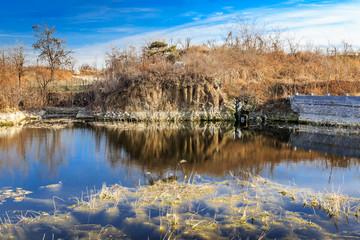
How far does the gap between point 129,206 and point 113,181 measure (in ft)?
9.15

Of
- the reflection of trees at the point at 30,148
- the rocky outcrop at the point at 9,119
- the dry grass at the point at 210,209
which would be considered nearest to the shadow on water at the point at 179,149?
the reflection of trees at the point at 30,148

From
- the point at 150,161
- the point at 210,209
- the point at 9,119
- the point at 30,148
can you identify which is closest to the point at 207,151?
the point at 150,161

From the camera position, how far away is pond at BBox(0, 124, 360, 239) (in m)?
11.0

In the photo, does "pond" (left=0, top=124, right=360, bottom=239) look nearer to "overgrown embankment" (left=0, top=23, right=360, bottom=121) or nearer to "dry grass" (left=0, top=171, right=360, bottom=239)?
"dry grass" (left=0, top=171, right=360, bottom=239)

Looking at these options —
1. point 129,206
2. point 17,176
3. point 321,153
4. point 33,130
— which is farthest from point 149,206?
point 33,130

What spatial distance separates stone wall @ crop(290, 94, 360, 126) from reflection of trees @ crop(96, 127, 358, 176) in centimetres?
617

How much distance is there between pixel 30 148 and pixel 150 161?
7.65 meters

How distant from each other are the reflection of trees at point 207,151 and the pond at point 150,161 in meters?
0.05

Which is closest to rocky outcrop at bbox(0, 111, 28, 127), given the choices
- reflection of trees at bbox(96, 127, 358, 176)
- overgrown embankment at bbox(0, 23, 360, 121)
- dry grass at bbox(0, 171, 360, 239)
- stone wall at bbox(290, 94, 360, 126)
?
overgrown embankment at bbox(0, 23, 360, 121)

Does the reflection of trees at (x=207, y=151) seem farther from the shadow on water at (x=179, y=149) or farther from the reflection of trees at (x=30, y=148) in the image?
the reflection of trees at (x=30, y=148)

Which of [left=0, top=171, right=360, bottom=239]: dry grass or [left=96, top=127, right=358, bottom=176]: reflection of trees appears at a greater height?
[left=96, top=127, right=358, bottom=176]: reflection of trees

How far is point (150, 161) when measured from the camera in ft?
50.3

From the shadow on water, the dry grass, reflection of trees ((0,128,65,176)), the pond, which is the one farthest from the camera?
the shadow on water

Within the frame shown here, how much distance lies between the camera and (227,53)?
4528cm
